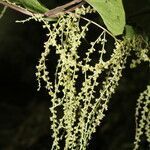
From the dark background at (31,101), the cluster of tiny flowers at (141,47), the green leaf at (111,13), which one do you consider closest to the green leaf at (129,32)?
the cluster of tiny flowers at (141,47)

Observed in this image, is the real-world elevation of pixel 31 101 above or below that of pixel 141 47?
above

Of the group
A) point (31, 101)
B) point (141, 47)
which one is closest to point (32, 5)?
point (141, 47)

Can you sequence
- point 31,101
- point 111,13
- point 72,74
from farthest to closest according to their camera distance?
point 31,101 < point 72,74 < point 111,13

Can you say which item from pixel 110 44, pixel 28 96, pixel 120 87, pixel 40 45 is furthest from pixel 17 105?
pixel 110 44

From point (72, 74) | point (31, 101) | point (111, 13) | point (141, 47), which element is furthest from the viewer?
point (31, 101)

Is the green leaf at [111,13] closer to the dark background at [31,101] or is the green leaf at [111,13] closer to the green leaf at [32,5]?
the green leaf at [32,5]

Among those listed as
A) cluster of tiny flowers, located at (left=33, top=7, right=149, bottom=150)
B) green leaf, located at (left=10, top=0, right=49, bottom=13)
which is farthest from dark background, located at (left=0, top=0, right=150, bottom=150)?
green leaf, located at (left=10, top=0, right=49, bottom=13)

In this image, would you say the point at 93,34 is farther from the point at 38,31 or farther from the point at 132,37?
the point at 132,37

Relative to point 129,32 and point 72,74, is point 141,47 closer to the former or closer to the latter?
point 129,32
